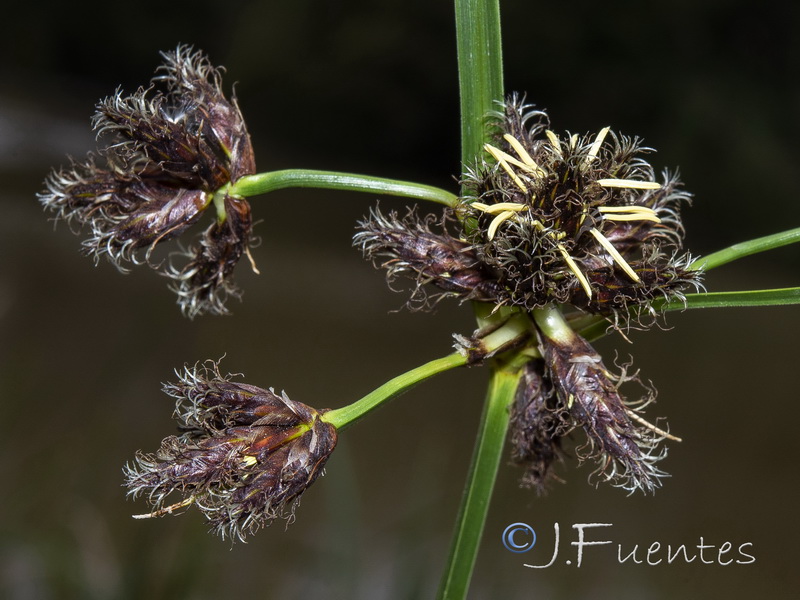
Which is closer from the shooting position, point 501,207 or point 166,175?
point 501,207

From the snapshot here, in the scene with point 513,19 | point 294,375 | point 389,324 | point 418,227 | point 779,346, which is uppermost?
point 513,19

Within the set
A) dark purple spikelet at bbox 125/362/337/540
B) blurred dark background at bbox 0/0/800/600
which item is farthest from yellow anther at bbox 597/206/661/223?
blurred dark background at bbox 0/0/800/600

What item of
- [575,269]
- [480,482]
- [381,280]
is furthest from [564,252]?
[381,280]

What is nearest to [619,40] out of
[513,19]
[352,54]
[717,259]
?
[513,19]

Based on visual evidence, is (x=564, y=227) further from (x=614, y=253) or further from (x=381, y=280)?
(x=381, y=280)

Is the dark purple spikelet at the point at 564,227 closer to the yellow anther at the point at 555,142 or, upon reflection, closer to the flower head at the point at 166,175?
the yellow anther at the point at 555,142

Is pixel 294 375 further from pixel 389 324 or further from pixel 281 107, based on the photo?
pixel 281 107
